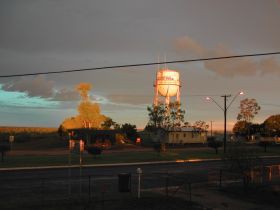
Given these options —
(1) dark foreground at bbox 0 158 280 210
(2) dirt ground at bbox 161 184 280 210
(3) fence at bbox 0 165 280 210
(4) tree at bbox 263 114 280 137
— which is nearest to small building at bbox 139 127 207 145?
(4) tree at bbox 263 114 280 137

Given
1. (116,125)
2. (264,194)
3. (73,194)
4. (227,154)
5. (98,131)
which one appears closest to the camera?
(73,194)

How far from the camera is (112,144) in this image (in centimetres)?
7881

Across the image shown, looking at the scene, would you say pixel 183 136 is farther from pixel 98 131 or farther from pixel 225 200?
pixel 225 200

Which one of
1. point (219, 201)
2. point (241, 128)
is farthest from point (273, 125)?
point (219, 201)

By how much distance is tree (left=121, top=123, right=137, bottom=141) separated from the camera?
3743 inches

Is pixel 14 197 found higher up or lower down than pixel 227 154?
lower down

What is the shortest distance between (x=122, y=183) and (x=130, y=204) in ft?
9.55

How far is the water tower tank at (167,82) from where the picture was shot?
3637 inches

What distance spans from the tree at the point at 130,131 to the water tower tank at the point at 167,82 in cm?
1070

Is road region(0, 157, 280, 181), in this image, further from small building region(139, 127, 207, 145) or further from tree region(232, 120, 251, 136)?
tree region(232, 120, 251, 136)

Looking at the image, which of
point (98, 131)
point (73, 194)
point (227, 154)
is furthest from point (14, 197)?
point (98, 131)

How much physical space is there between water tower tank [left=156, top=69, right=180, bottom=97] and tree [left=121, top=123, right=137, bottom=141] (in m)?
10.7

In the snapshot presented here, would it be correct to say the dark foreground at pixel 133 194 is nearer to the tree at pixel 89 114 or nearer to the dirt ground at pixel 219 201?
the dirt ground at pixel 219 201

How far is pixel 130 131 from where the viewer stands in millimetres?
95938
